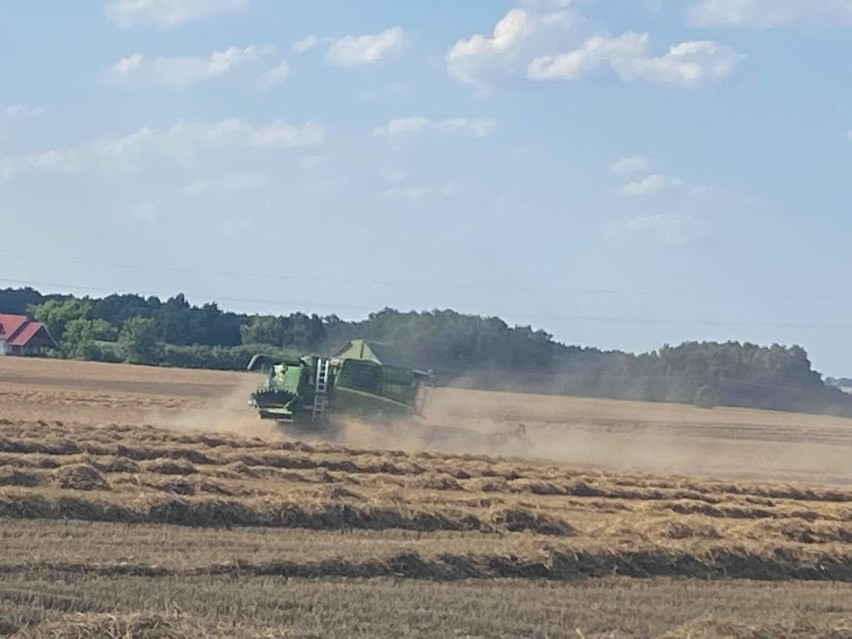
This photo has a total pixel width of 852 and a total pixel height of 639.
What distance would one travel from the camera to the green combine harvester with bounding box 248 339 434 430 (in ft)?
98.5

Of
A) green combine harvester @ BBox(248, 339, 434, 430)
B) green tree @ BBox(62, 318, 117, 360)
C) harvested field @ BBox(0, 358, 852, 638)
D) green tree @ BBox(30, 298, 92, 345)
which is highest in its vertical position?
green tree @ BBox(30, 298, 92, 345)

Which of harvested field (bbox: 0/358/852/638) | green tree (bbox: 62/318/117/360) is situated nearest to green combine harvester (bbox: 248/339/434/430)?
harvested field (bbox: 0/358/852/638)

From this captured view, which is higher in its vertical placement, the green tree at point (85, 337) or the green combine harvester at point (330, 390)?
the green tree at point (85, 337)

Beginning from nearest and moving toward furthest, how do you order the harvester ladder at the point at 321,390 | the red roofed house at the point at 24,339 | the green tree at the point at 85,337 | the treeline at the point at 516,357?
1. the harvester ladder at the point at 321,390
2. the treeline at the point at 516,357
3. the green tree at the point at 85,337
4. the red roofed house at the point at 24,339

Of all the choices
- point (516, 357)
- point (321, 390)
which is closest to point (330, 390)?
point (321, 390)

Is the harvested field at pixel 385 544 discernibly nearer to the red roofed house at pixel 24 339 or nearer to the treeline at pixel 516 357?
the treeline at pixel 516 357

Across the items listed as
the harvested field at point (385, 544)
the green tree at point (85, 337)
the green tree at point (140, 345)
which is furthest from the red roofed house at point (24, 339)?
the harvested field at point (385, 544)

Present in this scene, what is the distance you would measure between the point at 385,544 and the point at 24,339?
75048 millimetres

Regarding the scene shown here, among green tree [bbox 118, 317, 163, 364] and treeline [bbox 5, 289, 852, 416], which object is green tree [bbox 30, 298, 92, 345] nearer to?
treeline [bbox 5, 289, 852, 416]

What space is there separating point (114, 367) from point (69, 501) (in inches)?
2135

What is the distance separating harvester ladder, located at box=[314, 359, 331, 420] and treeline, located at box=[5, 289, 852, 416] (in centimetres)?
1754

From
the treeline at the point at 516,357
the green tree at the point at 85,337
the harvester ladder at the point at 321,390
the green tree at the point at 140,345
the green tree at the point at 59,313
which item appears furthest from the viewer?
the green tree at the point at 59,313

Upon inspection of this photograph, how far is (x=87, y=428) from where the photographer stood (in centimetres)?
2473

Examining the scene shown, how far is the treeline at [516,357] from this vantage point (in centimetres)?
5712
